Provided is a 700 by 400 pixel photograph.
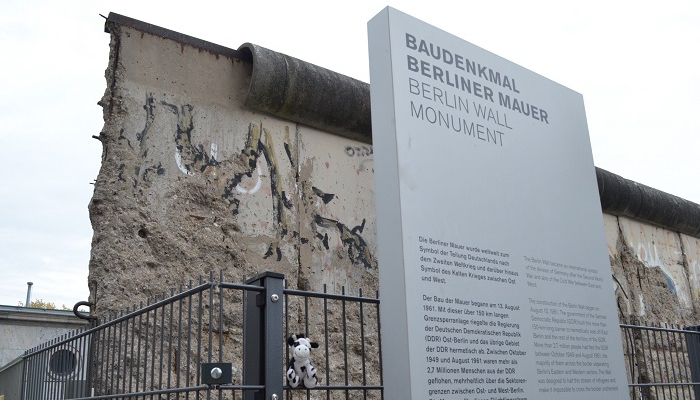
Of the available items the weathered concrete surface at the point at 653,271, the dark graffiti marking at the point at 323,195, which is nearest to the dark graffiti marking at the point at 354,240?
the dark graffiti marking at the point at 323,195

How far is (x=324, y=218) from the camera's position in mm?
5746

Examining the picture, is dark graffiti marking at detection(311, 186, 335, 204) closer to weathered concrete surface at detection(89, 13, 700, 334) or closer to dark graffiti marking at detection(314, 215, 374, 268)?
weathered concrete surface at detection(89, 13, 700, 334)

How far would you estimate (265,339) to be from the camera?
339cm

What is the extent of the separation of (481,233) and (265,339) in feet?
3.88

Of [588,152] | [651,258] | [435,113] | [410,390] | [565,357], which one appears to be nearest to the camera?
[410,390]

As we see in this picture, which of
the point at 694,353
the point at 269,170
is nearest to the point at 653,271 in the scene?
the point at 694,353

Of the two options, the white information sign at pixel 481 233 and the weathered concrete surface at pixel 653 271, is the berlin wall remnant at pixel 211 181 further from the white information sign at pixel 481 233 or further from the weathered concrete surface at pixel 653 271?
the weathered concrete surface at pixel 653 271

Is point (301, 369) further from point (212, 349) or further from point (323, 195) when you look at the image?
point (323, 195)

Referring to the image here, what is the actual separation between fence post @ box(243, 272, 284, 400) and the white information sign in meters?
0.52

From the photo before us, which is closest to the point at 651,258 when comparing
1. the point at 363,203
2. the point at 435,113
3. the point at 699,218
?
the point at 699,218

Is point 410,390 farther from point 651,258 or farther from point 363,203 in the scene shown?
point 651,258

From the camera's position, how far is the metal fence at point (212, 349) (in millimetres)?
3383

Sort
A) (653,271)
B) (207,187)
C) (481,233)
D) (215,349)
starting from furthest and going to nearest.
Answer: (653,271) < (207,187) < (215,349) < (481,233)

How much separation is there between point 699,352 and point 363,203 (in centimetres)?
314
